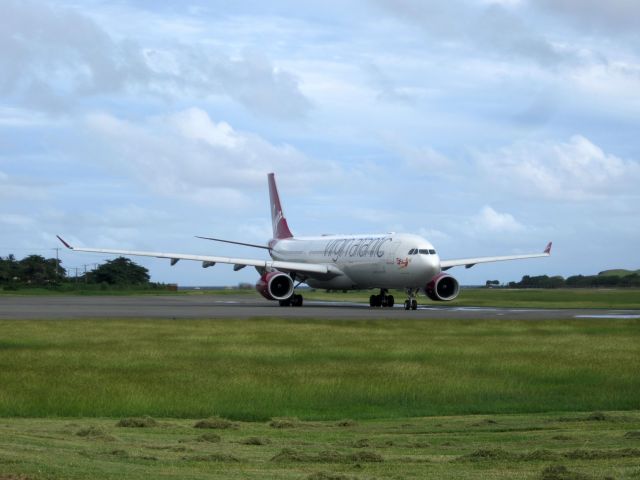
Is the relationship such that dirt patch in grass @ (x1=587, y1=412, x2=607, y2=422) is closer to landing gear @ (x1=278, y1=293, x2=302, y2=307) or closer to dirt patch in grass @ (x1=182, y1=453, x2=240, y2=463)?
dirt patch in grass @ (x1=182, y1=453, x2=240, y2=463)

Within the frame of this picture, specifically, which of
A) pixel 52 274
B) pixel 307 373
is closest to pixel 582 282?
pixel 52 274

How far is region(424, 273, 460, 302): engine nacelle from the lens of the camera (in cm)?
5722

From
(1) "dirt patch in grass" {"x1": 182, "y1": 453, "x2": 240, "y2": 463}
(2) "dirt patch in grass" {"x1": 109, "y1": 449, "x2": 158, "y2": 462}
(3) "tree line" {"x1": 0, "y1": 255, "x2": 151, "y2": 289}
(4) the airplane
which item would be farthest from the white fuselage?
(3) "tree line" {"x1": 0, "y1": 255, "x2": 151, "y2": 289}

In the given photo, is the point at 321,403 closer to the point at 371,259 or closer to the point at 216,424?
the point at 216,424

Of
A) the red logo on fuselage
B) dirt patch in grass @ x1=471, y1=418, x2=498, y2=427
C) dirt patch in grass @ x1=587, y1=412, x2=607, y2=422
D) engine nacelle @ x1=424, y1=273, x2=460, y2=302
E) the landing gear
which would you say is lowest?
dirt patch in grass @ x1=471, y1=418, x2=498, y2=427

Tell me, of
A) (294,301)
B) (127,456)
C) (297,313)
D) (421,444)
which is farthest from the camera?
(294,301)

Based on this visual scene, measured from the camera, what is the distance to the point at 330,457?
38.4 ft

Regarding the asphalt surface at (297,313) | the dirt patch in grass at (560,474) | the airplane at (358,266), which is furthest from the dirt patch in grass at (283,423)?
the airplane at (358,266)

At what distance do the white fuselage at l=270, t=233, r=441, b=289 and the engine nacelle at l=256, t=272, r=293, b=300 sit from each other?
3337 mm

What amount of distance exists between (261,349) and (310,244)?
4054 cm

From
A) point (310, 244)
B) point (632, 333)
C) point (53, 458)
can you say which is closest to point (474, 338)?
point (632, 333)

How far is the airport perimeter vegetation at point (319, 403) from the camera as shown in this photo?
36.8 feet

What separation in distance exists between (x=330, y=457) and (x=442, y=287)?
46.3 meters

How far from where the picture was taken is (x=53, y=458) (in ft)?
34.6
